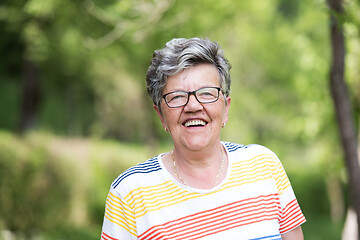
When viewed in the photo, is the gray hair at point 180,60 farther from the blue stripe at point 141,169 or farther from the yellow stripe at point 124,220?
the yellow stripe at point 124,220

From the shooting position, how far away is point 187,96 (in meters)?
2.02

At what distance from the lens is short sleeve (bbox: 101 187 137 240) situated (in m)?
2.00

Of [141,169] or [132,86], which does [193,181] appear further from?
[132,86]

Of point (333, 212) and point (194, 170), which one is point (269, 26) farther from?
point (194, 170)

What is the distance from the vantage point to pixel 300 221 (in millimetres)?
2201

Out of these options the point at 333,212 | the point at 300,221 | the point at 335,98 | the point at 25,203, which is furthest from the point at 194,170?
the point at 333,212

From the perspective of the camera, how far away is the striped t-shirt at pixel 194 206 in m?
2.01

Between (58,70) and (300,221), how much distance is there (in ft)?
58.2

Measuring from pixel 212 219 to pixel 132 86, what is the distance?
1907 cm

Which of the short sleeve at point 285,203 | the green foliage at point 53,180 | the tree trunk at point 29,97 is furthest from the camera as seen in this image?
the tree trunk at point 29,97

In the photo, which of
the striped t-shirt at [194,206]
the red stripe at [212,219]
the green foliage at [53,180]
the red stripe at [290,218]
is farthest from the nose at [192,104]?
the green foliage at [53,180]

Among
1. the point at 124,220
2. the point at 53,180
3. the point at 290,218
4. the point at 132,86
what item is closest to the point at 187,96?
the point at 124,220

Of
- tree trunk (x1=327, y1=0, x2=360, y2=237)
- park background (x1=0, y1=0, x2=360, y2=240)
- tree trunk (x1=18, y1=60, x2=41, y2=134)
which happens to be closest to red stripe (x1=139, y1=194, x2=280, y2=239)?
park background (x1=0, y1=0, x2=360, y2=240)

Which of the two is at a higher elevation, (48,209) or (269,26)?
(269,26)
